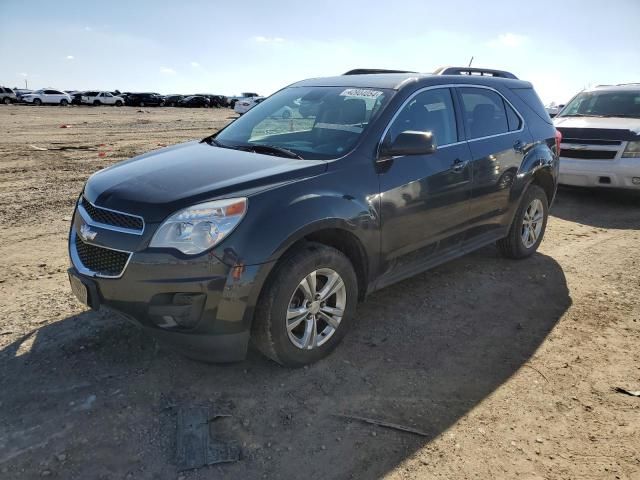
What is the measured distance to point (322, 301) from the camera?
3.29 metres

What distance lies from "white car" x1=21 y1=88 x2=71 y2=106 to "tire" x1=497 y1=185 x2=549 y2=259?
168 feet

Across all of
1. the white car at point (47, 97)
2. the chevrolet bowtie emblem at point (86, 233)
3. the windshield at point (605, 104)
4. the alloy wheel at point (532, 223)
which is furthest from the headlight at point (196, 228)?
the white car at point (47, 97)

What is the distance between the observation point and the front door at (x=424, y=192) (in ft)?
11.8

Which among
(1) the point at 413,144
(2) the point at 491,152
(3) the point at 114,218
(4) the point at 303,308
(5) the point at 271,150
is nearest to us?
(3) the point at 114,218

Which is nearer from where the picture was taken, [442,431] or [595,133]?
[442,431]

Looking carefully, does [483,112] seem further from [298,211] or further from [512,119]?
[298,211]

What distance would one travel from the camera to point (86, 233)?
307 cm

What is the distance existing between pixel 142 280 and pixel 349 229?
4.18 feet

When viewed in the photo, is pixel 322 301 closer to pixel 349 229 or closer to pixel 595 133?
pixel 349 229

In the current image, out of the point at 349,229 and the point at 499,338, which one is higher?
the point at 349,229

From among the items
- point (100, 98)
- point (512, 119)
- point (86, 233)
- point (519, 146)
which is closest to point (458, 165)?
point (519, 146)

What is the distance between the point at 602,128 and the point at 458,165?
498 centimetres

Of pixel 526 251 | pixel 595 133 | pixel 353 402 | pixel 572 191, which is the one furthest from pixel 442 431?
pixel 572 191

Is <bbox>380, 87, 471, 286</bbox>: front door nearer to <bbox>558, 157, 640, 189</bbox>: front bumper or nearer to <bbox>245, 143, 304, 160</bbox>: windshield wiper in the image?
<bbox>245, 143, 304, 160</bbox>: windshield wiper
